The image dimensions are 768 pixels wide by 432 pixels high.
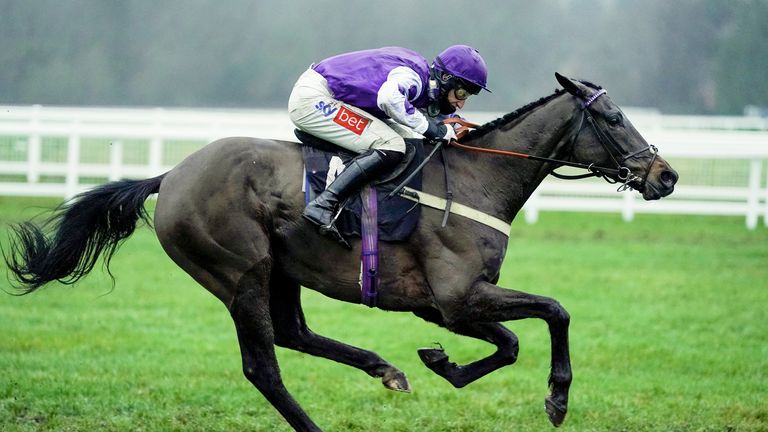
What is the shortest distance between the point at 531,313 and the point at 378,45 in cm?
3815

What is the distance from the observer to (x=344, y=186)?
5.99 meters

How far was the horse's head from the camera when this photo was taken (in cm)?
607

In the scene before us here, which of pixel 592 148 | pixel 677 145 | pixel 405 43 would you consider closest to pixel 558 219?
pixel 677 145

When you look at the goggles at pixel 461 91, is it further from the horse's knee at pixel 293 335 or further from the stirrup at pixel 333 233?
the horse's knee at pixel 293 335

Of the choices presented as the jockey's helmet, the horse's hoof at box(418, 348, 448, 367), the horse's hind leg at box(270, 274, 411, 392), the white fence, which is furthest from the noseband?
the white fence

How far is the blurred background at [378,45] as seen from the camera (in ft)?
119

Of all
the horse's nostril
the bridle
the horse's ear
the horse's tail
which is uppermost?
the horse's ear

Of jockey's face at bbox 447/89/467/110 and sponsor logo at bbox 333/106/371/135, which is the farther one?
jockey's face at bbox 447/89/467/110

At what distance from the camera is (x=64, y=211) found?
6.62 m

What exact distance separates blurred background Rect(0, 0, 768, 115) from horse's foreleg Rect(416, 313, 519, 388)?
2805cm

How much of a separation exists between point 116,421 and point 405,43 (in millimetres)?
38130

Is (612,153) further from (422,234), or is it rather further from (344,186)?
(344,186)

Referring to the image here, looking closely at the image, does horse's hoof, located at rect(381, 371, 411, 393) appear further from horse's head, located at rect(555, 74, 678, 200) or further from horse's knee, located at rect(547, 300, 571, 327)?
horse's head, located at rect(555, 74, 678, 200)

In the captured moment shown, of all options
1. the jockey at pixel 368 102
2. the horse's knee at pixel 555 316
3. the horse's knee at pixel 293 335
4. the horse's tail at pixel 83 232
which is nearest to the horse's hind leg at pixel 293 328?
the horse's knee at pixel 293 335
